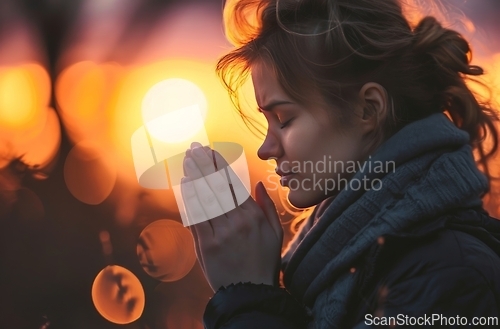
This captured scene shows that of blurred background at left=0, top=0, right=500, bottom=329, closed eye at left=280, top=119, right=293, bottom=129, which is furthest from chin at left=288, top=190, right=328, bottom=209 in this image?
blurred background at left=0, top=0, right=500, bottom=329

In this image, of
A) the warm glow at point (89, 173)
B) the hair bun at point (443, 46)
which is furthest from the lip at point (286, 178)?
the warm glow at point (89, 173)

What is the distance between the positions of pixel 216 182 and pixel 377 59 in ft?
1.07

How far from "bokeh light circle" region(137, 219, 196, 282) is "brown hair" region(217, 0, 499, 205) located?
191 cm

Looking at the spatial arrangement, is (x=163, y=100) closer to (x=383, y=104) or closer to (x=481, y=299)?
(x=383, y=104)

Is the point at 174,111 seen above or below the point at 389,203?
above

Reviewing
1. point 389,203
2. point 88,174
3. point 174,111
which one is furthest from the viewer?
point 88,174

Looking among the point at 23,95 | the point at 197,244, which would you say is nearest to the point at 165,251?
the point at 23,95

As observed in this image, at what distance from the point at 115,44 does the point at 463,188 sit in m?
1.98

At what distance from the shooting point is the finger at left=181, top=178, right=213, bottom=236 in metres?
1.06

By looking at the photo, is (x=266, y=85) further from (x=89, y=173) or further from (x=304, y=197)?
(x=89, y=173)

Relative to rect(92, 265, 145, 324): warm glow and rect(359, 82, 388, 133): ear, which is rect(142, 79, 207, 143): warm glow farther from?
rect(92, 265, 145, 324): warm glow

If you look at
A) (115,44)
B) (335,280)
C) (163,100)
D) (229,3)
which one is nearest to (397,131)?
(335,280)

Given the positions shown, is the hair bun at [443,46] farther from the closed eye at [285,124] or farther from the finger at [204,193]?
the finger at [204,193]

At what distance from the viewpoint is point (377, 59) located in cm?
106
